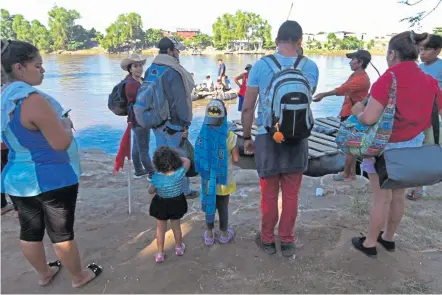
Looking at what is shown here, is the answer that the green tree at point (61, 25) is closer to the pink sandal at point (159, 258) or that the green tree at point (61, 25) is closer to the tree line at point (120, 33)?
the tree line at point (120, 33)

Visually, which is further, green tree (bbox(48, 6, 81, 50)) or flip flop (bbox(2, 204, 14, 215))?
green tree (bbox(48, 6, 81, 50))

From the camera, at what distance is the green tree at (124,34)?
8375cm

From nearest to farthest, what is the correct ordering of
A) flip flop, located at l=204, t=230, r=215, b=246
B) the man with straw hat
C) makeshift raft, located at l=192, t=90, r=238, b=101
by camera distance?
1. flip flop, located at l=204, t=230, r=215, b=246
2. the man with straw hat
3. makeshift raft, located at l=192, t=90, r=238, b=101

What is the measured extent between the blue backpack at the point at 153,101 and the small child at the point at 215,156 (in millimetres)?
761

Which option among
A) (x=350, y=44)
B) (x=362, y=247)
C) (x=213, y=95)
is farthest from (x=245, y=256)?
(x=350, y=44)

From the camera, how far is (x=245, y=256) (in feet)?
9.78

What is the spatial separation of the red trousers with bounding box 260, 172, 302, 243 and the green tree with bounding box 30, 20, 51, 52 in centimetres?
8565

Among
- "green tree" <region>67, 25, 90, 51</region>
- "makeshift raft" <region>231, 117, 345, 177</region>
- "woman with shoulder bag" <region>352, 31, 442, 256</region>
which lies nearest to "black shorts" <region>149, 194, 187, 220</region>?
"woman with shoulder bag" <region>352, 31, 442, 256</region>

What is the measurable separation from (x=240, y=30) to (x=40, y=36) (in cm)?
4596

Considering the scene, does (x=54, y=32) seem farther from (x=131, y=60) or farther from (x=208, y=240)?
(x=208, y=240)

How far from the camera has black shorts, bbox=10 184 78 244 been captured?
2264 mm

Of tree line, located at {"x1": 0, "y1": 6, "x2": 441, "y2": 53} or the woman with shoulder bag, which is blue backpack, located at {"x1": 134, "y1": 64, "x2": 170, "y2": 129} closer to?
the woman with shoulder bag

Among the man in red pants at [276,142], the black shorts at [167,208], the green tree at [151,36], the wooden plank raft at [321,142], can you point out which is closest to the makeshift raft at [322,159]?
the wooden plank raft at [321,142]

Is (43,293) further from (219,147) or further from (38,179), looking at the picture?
(219,147)
